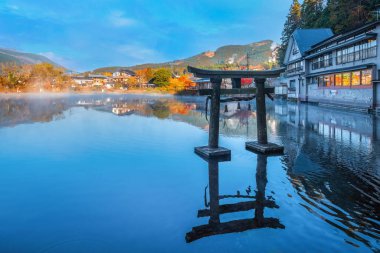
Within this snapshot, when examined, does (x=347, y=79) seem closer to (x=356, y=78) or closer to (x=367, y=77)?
(x=356, y=78)

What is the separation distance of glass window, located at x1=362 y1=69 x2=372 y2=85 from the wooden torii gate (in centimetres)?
2018

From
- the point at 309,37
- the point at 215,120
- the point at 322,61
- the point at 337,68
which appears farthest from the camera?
the point at 309,37

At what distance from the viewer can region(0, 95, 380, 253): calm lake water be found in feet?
18.5

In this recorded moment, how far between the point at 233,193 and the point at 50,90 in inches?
4443

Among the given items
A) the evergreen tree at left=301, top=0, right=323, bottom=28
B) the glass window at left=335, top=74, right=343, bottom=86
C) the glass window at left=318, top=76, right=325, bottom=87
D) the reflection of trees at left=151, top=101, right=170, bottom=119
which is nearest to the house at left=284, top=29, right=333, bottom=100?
the glass window at left=318, top=76, right=325, bottom=87

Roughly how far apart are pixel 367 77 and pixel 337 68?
22.0ft

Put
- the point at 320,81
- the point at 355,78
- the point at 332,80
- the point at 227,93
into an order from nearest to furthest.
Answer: the point at 227,93 < the point at 355,78 < the point at 332,80 < the point at 320,81

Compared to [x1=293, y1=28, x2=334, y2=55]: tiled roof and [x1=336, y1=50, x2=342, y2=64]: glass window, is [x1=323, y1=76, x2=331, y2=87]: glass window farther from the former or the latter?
[x1=293, y1=28, x2=334, y2=55]: tiled roof

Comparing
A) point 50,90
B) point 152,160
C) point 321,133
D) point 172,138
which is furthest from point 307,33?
point 50,90

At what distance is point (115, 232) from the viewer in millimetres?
5996

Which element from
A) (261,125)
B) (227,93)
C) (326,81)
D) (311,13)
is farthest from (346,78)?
(311,13)

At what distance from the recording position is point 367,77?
97.6 ft

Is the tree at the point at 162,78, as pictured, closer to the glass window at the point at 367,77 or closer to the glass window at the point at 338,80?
the glass window at the point at 338,80

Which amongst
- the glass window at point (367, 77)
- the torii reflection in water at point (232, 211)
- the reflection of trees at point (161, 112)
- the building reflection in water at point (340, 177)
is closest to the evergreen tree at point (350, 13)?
the glass window at point (367, 77)
